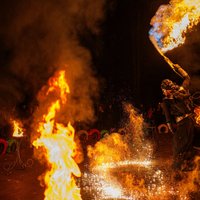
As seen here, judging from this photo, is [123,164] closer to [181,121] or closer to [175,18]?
[181,121]

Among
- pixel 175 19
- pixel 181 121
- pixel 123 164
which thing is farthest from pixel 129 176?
pixel 175 19

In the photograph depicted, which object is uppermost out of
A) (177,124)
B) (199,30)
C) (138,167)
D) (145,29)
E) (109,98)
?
(145,29)

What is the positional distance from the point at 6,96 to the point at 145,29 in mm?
11156

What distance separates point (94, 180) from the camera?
7383 mm

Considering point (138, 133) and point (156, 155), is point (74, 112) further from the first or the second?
point (156, 155)

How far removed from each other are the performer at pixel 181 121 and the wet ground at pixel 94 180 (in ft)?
1.48

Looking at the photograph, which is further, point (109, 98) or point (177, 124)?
point (109, 98)

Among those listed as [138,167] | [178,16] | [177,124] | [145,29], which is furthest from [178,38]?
[145,29]

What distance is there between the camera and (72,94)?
1177cm

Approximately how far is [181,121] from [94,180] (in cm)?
231

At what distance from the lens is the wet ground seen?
20.6 feet

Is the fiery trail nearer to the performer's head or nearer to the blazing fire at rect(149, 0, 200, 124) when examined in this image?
the blazing fire at rect(149, 0, 200, 124)

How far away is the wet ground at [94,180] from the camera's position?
627 cm

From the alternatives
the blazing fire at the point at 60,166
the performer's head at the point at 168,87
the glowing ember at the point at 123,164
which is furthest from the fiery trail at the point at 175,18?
the blazing fire at the point at 60,166
